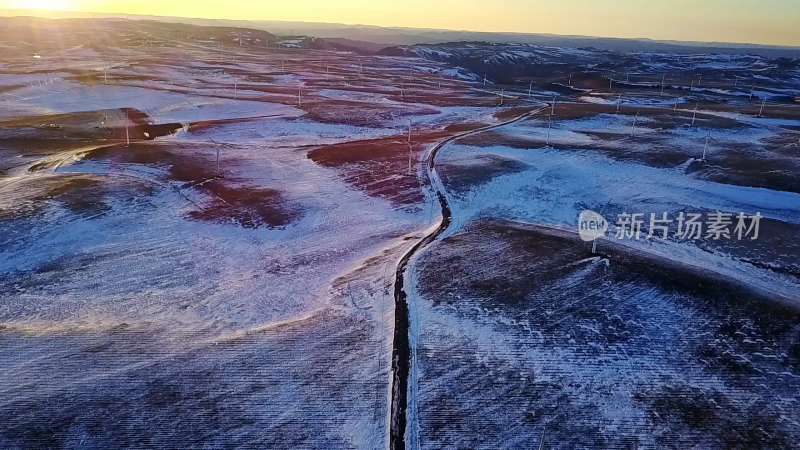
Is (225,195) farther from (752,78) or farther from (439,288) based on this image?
(752,78)

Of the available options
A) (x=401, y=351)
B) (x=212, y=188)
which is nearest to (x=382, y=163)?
(x=212, y=188)

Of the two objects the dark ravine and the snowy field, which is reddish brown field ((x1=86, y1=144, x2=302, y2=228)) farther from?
the dark ravine

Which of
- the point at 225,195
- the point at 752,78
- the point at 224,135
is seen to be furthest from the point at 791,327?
the point at 752,78

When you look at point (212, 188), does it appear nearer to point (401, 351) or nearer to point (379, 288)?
point (379, 288)

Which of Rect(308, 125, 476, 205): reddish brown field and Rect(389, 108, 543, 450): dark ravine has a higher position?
Rect(308, 125, 476, 205): reddish brown field

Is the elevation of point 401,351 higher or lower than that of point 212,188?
lower

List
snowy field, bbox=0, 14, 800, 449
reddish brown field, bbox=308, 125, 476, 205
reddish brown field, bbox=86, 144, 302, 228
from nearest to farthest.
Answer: snowy field, bbox=0, 14, 800, 449, reddish brown field, bbox=86, 144, 302, 228, reddish brown field, bbox=308, 125, 476, 205

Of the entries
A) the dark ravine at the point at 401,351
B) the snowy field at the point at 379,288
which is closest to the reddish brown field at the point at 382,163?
the snowy field at the point at 379,288

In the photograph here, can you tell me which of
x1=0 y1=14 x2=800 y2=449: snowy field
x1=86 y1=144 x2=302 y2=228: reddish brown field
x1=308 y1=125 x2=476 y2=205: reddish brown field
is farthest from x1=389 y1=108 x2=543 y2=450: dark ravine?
x1=86 y1=144 x2=302 y2=228: reddish brown field

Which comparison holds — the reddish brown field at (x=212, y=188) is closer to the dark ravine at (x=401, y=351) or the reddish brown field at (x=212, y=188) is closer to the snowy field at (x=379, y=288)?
the snowy field at (x=379, y=288)

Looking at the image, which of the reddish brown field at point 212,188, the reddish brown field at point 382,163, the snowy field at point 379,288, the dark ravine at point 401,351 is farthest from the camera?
the reddish brown field at point 382,163

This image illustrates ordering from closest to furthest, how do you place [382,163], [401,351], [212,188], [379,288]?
[401,351] → [379,288] → [212,188] → [382,163]
